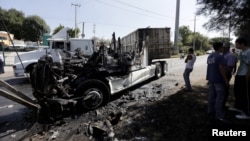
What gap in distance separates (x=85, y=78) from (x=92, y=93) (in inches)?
19.5

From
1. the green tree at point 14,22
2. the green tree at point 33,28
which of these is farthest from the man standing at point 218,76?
the green tree at point 14,22

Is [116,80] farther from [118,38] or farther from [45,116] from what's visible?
[45,116]

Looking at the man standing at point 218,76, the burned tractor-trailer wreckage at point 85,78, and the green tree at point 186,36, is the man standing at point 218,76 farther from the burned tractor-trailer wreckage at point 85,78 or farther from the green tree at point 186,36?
the green tree at point 186,36

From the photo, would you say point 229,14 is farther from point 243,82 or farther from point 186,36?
point 186,36

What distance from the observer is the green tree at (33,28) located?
6478cm

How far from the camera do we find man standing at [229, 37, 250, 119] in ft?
16.6

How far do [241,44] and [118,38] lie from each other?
14.0 ft

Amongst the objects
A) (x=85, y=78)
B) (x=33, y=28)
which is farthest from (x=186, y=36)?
(x=85, y=78)

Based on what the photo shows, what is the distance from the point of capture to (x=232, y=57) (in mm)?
5629

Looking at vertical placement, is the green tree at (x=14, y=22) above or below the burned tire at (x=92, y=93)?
above

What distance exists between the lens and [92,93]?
631cm

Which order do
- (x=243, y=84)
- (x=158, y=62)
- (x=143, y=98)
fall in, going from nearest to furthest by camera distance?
(x=243, y=84) < (x=143, y=98) < (x=158, y=62)

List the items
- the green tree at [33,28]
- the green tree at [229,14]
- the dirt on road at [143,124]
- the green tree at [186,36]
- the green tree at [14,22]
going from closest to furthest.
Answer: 1. the dirt on road at [143,124]
2. the green tree at [229,14]
3. the green tree at [14,22]
4. the green tree at [33,28]
5. the green tree at [186,36]

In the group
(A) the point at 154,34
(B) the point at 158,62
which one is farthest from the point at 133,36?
(B) the point at 158,62
